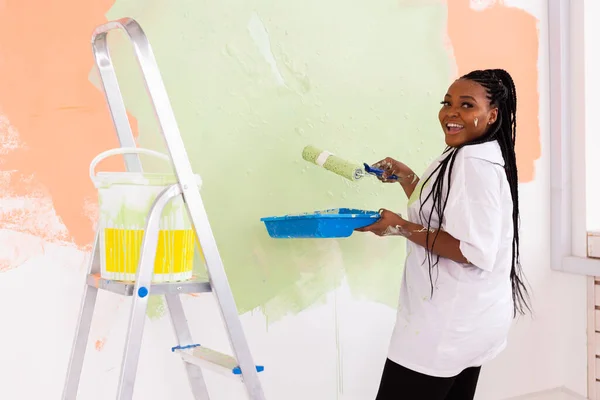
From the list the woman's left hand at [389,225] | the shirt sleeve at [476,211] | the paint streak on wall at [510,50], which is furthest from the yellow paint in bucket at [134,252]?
the paint streak on wall at [510,50]

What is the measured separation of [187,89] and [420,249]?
70 cm

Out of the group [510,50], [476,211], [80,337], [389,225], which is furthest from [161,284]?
[510,50]

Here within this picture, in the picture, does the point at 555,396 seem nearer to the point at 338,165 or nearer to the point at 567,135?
the point at 567,135

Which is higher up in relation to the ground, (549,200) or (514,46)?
(514,46)

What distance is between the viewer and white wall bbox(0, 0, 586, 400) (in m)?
1.49

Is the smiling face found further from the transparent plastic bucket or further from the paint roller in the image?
the transparent plastic bucket

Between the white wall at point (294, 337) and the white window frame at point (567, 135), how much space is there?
0.10 ft

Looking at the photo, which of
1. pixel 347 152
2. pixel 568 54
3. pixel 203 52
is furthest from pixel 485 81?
pixel 568 54

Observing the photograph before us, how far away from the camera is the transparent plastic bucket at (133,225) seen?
1.21m

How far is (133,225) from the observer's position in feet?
Result: 3.99

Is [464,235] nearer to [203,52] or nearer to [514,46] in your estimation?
[203,52]

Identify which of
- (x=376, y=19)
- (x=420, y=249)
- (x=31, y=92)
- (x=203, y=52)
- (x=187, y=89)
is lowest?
(x=420, y=249)

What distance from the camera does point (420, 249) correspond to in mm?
1529

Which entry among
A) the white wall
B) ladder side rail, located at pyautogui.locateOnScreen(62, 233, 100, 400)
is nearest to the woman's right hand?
the white wall
